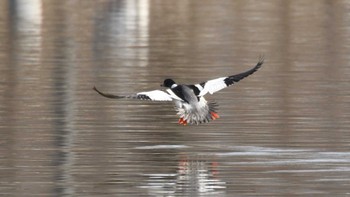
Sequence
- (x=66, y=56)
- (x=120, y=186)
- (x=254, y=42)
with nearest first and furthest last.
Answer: (x=120, y=186) → (x=66, y=56) → (x=254, y=42)

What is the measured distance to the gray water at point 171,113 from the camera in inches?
531

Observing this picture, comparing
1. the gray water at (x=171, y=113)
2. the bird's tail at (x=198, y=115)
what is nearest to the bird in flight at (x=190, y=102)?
the bird's tail at (x=198, y=115)

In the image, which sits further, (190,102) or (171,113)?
(171,113)

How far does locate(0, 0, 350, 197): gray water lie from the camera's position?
44.3ft

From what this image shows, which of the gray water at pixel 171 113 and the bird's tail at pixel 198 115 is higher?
the bird's tail at pixel 198 115

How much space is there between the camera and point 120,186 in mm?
13133

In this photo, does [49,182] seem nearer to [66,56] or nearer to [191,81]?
[191,81]

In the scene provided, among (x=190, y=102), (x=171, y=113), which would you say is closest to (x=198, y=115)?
(x=190, y=102)

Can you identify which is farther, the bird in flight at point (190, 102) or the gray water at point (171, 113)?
the bird in flight at point (190, 102)

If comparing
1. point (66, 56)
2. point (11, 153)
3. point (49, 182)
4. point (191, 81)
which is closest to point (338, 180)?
point (49, 182)

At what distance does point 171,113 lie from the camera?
19391 mm

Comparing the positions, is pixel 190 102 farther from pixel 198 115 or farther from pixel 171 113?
pixel 171 113

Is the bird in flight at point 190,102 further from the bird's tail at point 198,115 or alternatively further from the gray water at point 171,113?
the gray water at point 171,113

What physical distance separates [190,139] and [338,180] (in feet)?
11.6
